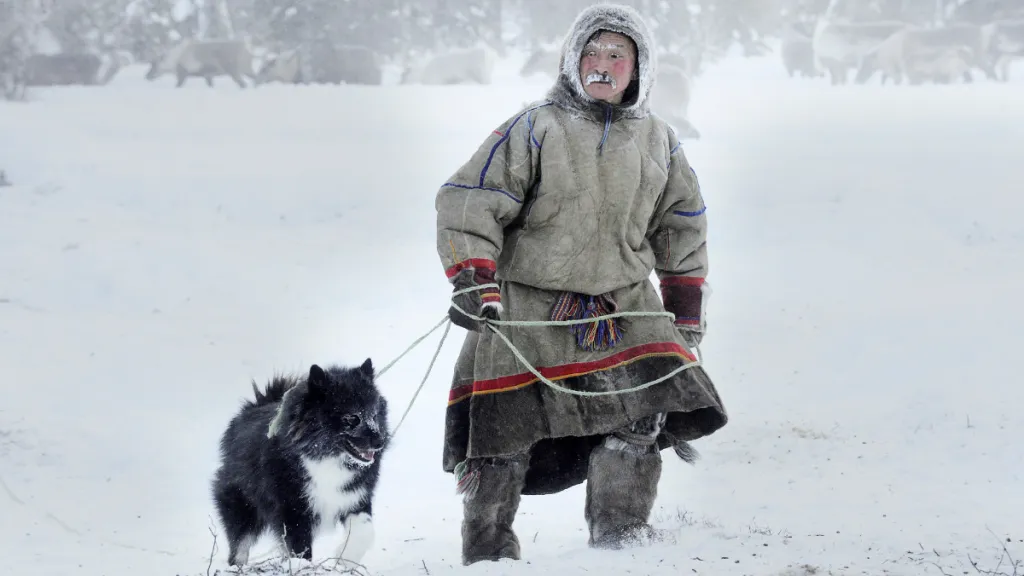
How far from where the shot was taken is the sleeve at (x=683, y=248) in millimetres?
4004

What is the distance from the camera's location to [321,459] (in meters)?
4.37

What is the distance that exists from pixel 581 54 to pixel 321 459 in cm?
192

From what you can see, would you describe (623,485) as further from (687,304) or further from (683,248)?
(683,248)

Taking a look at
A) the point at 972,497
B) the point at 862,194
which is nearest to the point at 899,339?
the point at 972,497

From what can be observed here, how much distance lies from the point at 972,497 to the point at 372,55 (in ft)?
45.2

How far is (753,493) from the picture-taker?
6234mm

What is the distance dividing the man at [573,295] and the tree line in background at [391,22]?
1276 centimetres

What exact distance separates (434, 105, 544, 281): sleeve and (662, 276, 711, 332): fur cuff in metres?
0.70

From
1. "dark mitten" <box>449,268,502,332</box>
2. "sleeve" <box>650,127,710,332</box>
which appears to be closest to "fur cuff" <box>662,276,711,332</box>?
"sleeve" <box>650,127,710,332</box>

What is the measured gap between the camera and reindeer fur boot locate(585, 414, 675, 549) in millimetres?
3818

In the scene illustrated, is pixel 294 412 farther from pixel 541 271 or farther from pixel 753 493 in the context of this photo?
pixel 753 493

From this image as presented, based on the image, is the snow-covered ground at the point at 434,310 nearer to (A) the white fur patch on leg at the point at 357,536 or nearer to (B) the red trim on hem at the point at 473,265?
(A) the white fur patch on leg at the point at 357,536

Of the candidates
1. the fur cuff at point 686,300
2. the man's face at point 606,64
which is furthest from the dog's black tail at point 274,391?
the man's face at point 606,64

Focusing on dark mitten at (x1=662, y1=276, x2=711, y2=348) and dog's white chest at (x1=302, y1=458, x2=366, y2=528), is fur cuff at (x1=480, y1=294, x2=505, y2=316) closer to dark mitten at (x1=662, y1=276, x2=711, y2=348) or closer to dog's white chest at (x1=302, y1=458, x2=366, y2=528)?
dark mitten at (x1=662, y1=276, x2=711, y2=348)
